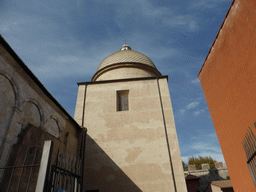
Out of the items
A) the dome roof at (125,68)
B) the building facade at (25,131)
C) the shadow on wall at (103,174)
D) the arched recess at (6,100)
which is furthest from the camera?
the dome roof at (125,68)

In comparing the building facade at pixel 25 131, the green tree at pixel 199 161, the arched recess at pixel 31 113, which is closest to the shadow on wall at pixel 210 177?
the green tree at pixel 199 161

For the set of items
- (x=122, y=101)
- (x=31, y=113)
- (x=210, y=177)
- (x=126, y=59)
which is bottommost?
(x=210, y=177)

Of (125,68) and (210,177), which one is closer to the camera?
(125,68)

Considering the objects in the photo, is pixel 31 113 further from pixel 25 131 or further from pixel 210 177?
pixel 210 177

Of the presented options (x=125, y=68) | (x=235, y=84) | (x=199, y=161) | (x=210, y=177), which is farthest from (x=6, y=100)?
(x=199, y=161)

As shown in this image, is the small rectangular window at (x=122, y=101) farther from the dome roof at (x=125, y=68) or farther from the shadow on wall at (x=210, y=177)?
the shadow on wall at (x=210, y=177)

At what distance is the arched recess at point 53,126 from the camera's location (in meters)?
6.32

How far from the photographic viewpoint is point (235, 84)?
15.9 feet

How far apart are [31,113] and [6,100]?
3.40ft

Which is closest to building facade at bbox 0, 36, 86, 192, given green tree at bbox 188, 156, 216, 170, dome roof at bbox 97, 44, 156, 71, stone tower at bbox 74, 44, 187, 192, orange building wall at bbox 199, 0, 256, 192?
stone tower at bbox 74, 44, 187, 192

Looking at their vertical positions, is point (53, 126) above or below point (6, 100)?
above

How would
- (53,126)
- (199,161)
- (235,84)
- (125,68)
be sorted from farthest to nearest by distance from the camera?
(199,161) < (125,68) < (53,126) < (235,84)

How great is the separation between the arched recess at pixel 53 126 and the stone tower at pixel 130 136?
1.94m

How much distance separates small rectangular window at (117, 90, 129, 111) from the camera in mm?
9622
